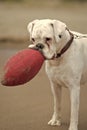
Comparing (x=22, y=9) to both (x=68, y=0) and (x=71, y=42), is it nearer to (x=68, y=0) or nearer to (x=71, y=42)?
(x=68, y=0)

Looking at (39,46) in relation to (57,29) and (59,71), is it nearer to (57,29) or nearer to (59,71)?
(57,29)

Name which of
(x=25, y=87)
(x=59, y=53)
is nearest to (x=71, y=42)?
(x=59, y=53)

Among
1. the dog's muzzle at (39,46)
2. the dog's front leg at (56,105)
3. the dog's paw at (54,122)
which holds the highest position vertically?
the dog's muzzle at (39,46)

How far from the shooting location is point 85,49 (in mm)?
2371

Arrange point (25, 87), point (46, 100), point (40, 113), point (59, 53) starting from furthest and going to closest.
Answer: point (25, 87)
point (46, 100)
point (40, 113)
point (59, 53)

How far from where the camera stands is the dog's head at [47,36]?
2086 millimetres

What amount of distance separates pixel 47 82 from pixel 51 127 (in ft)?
A: 4.00

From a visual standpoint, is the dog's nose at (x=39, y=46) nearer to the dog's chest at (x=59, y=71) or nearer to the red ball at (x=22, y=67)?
the red ball at (x=22, y=67)

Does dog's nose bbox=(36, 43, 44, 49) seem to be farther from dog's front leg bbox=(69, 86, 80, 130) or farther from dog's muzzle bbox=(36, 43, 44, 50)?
dog's front leg bbox=(69, 86, 80, 130)

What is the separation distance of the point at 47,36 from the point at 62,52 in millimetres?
223

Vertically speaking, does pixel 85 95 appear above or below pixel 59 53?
below

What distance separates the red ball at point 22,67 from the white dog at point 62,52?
5 cm

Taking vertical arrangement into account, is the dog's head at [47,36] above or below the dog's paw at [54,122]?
above

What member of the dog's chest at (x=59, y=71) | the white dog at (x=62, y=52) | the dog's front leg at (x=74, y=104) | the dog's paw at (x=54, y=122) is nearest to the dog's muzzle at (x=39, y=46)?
the white dog at (x=62, y=52)
